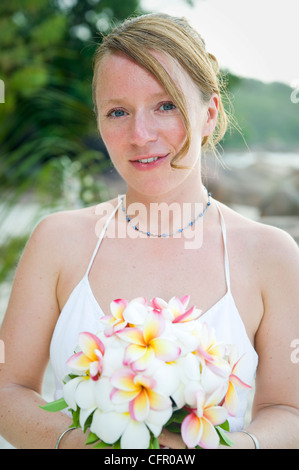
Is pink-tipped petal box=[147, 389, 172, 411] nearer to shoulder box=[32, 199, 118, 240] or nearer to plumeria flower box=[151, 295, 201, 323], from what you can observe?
plumeria flower box=[151, 295, 201, 323]

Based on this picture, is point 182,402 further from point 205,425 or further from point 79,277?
point 79,277

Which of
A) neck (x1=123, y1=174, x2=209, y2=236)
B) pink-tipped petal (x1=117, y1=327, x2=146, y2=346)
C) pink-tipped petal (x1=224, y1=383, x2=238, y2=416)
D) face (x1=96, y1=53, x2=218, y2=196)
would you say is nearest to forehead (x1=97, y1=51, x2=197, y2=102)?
face (x1=96, y1=53, x2=218, y2=196)

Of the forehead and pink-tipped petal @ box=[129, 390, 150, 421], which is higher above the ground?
the forehead

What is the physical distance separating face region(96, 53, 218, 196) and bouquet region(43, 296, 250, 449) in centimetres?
65

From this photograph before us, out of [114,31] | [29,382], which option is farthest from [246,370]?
[114,31]

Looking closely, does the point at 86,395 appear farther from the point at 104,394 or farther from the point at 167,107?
→ the point at 167,107

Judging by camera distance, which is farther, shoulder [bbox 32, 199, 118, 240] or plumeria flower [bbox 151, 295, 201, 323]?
shoulder [bbox 32, 199, 118, 240]

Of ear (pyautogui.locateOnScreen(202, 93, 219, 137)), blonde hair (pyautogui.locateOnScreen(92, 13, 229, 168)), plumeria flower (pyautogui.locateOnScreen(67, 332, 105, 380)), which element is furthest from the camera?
ear (pyautogui.locateOnScreen(202, 93, 219, 137))

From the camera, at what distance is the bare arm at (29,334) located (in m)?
1.71

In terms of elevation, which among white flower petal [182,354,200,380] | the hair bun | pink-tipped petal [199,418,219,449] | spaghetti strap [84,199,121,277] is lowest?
pink-tipped petal [199,418,219,449]

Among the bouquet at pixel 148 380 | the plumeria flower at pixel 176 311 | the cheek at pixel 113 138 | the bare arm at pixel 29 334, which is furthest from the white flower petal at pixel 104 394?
the cheek at pixel 113 138

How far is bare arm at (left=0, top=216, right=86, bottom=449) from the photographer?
1706 millimetres
